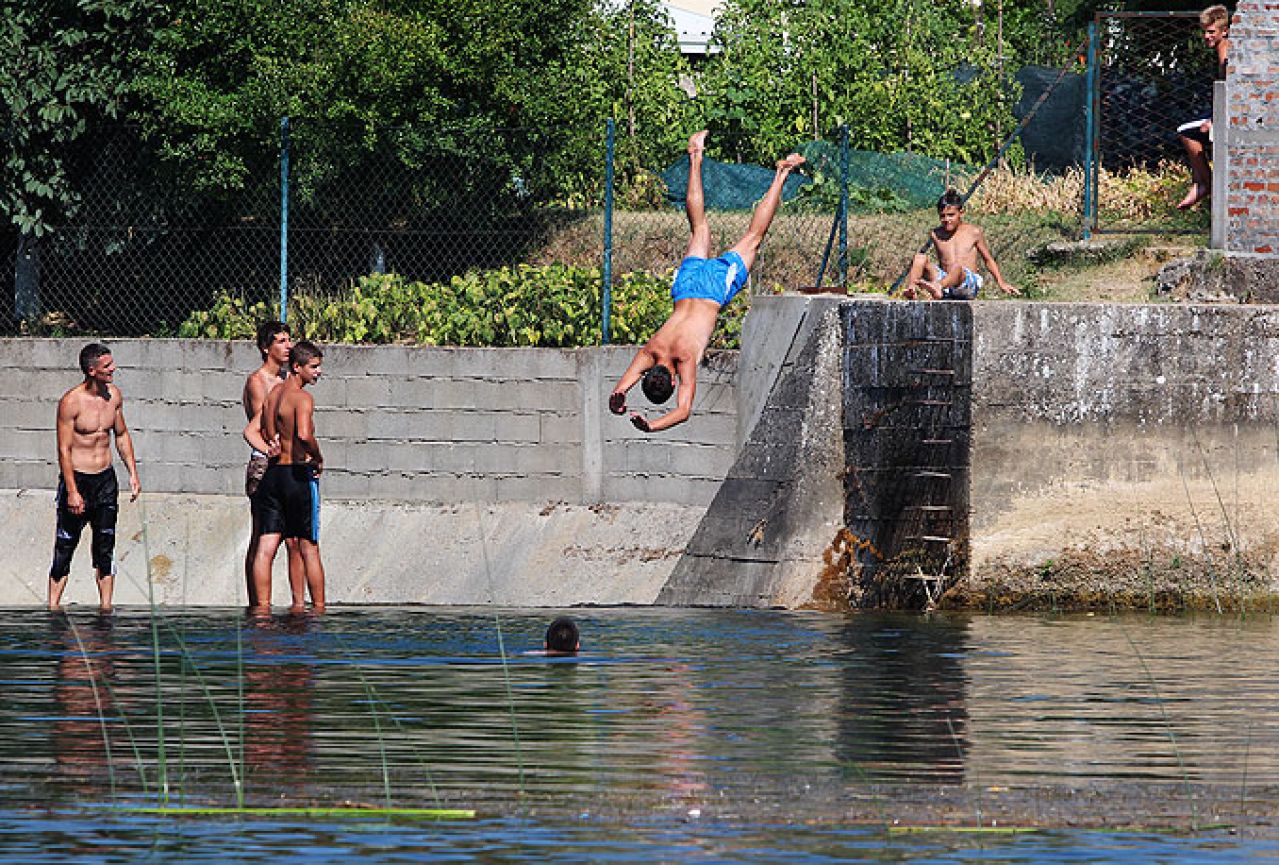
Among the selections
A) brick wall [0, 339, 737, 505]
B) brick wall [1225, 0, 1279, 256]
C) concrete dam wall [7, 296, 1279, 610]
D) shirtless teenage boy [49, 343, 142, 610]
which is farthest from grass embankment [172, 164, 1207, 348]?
shirtless teenage boy [49, 343, 142, 610]

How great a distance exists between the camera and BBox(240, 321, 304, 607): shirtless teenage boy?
669 inches

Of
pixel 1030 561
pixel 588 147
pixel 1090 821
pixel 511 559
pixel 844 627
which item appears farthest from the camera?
pixel 588 147

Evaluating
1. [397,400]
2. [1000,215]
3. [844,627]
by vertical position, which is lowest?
[844,627]

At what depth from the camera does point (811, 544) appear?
16.1 meters

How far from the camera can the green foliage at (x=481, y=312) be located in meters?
19.2

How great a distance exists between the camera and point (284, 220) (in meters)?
19.8

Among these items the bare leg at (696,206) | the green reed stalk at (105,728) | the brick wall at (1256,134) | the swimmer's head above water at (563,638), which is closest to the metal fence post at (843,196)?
the bare leg at (696,206)

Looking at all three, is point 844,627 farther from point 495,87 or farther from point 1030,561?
point 495,87

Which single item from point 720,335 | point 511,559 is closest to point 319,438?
point 511,559

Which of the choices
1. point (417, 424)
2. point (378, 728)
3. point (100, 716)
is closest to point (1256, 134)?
point (417, 424)

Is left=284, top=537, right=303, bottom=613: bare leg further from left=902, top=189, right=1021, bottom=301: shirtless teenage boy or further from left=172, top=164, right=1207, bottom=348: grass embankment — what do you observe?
left=902, top=189, right=1021, bottom=301: shirtless teenage boy

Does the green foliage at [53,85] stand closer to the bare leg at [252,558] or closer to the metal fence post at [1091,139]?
the bare leg at [252,558]

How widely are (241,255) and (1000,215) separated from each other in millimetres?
6637

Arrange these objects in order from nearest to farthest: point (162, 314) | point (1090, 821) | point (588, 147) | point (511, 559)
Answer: point (1090, 821) < point (511, 559) < point (588, 147) < point (162, 314)
